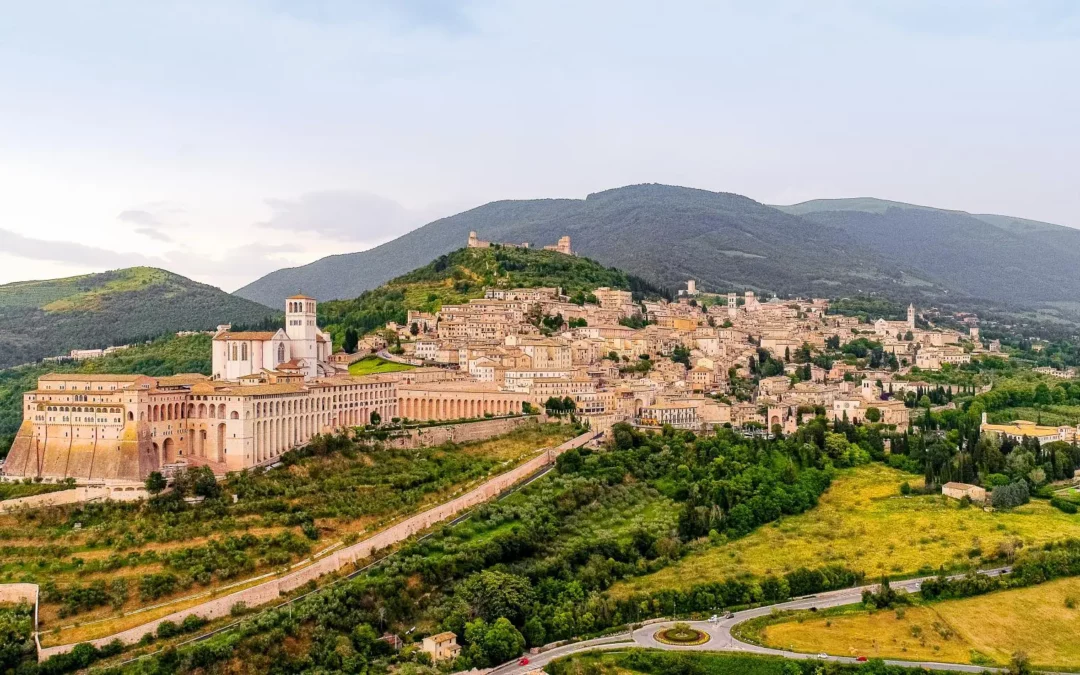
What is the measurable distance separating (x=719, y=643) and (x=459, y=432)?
18056 mm

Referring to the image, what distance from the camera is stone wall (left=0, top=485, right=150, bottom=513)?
33719 mm

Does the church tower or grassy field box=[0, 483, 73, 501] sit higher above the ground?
the church tower

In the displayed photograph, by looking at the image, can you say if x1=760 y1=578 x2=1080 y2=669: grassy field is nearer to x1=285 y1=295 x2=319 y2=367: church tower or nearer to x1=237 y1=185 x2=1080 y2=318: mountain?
x1=285 y1=295 x2=319 y2=367: church tower

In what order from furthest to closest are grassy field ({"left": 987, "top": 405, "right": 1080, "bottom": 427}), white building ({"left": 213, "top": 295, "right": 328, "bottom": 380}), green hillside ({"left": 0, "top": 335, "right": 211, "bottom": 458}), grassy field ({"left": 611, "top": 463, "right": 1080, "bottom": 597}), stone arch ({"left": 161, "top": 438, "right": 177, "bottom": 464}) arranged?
green hillside ({"left": 0, "top": 335, "right": 211, "bottom": 458}), grassy field ({"left": 987, "top": 405, "right": 1080, "bottom": 427}), white building ({"left": 213, "top": 295, "right": 328, "bottom": 380}), stone arch ({"left": 161, "top": 438, "right": 177, "bottom": 464}), grassy field ({"left": 611, "top": 463, "right": 1080, "bottom": 597})

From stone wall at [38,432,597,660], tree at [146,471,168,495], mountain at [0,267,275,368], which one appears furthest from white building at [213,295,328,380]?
mountain at [0,267,275,368]

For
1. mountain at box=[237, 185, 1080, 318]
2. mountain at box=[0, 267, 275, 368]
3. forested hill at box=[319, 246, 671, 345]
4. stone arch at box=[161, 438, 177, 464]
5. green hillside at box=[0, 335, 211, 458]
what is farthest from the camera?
mountain at box=[237, 185, 1080, 318]

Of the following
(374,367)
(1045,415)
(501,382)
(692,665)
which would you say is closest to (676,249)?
(1045,415)

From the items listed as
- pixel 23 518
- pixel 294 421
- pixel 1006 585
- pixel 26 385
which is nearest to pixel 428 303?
pixel 26 385

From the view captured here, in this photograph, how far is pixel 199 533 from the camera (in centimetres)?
3266

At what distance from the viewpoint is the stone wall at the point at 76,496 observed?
33719mm

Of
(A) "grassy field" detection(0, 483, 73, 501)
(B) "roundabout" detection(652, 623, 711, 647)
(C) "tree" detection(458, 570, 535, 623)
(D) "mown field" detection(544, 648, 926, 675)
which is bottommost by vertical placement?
(D) "mown field" detection(544, 648, 926, 675)

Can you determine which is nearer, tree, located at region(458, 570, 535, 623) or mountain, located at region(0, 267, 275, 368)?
tree, located at region(458, 570, 535, 623)

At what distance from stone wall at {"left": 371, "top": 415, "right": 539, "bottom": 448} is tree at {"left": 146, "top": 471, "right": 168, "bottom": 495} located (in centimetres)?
1023

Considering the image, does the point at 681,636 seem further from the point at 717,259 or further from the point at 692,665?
the point at 717,259
